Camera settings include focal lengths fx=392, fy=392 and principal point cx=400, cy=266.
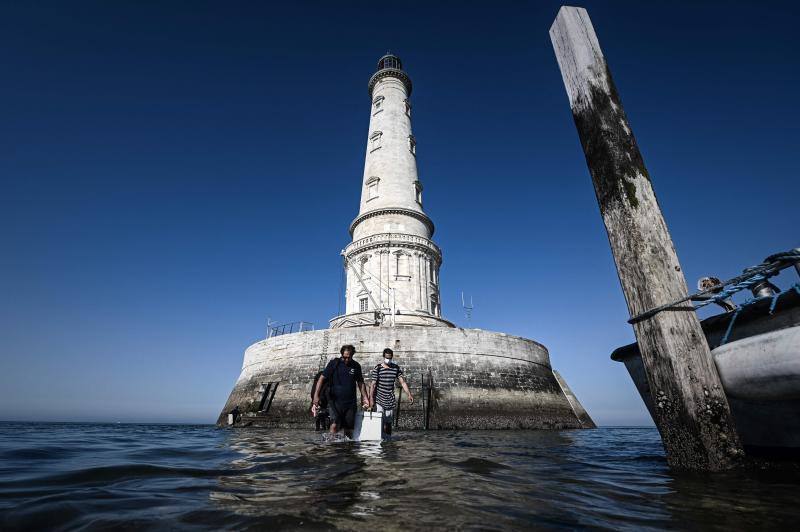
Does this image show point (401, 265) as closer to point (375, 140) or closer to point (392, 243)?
point (392, 243)

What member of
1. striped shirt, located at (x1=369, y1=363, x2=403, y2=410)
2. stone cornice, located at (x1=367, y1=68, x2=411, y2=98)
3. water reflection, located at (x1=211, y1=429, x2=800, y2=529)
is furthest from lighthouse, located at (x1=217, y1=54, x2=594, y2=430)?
water reflection, located at (x1=211, y1=429, x2=800, y2=529)

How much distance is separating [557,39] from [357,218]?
63.6ft

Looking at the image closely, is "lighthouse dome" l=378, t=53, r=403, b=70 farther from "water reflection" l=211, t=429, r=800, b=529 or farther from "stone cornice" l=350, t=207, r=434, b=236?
"water reflection" l=211, t=429, r=800, b=529

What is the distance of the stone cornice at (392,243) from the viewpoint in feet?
71.9

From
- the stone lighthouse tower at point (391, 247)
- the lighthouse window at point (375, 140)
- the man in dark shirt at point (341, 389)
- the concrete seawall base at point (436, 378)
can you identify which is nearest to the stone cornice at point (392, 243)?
the stone lighthouse tower at point (391, 247)

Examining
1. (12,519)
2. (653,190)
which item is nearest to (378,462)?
(12,519)

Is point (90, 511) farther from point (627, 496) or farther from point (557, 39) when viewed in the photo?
point (557, 39)

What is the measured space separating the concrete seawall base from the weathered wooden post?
11.7 metres

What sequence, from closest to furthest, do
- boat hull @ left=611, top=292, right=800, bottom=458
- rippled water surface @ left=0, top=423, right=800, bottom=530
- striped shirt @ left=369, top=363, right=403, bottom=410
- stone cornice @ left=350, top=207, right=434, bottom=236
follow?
rippled water surface @ left=0, top=423, right=800, bottom=530 < boat hull @ left=611, top=292, right=800, bottom=458 < striped shirt @ left=369, top=363, right=403, bottom=410 < stone cornice @ left=350, top=207, right=434, bottom=236

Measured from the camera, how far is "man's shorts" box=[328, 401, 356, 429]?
6.62 metres

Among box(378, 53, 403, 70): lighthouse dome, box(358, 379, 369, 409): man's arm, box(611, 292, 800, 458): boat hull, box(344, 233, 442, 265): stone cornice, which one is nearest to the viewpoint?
box(611, 292, 800, 458): boat hull

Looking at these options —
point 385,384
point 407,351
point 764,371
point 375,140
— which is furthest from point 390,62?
→ point 764,371

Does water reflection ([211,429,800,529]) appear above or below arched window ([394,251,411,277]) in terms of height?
below

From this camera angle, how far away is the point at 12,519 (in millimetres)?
2098
